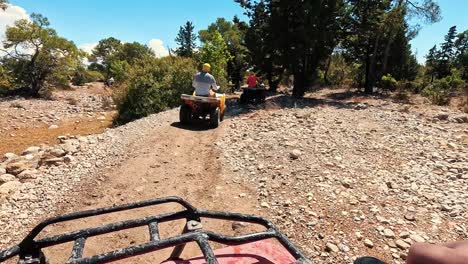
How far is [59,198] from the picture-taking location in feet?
20.1

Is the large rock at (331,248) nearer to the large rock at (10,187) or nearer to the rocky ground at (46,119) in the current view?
the large rock at (10,187)

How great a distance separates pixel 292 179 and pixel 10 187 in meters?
5.91

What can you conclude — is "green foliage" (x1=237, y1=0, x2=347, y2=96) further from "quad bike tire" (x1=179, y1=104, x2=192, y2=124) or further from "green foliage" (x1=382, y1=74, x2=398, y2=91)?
"green foliage" (x1=382, y1=74, x2=398, y2=91)

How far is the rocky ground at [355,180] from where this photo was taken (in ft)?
15.9

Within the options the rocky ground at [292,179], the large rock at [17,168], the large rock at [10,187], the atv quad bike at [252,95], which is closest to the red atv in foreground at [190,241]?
the rocky ground at [292,179]

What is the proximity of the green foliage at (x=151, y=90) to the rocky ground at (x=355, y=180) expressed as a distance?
→ 6.24m

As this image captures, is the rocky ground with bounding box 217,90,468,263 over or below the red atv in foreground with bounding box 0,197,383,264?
below

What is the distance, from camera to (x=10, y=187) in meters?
6.80

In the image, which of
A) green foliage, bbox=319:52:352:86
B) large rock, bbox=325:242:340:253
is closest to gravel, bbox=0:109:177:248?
large rock, bbox=325:242:340:253

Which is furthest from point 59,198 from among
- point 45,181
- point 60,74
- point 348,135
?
point 60,74

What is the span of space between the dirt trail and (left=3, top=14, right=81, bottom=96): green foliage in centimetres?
2549

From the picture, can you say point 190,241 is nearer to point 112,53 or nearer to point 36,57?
point 36,57

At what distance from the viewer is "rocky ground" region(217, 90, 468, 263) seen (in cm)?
484

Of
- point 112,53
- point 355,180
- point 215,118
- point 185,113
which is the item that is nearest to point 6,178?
point 185,113
